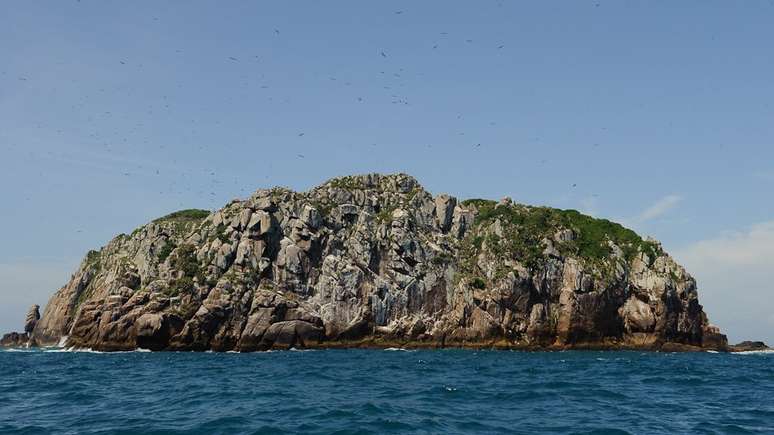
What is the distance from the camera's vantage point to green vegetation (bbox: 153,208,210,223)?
152 metres

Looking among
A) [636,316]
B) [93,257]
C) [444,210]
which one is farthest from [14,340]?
[636,316]

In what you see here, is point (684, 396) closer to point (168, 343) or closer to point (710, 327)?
point (168, 343)

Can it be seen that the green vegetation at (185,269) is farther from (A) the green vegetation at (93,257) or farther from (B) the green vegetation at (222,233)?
(A) the green vegetation at (93,257)

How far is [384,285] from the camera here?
10912 centimetres

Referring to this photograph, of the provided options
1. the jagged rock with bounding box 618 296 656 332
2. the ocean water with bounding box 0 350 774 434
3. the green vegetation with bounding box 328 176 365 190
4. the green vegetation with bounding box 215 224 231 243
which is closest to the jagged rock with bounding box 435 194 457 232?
the green vegetation with bounding box 328 176 365 190

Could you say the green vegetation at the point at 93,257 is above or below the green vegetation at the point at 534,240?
below

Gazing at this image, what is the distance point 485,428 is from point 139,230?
145476mm

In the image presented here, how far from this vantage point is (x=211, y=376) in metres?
45.7

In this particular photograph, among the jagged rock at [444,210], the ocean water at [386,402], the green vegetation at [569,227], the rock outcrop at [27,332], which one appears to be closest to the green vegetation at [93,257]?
the rock outcrop at [27,332]

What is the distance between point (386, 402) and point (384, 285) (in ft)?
260

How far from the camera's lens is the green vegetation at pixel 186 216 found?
152 m

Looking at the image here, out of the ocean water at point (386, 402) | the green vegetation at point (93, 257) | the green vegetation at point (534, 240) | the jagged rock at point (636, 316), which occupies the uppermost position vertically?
the green vegetation at point (534, 240)

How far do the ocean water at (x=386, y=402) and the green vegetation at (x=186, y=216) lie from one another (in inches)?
4209

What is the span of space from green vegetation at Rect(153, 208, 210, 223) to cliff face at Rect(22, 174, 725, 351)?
98.9 feet
